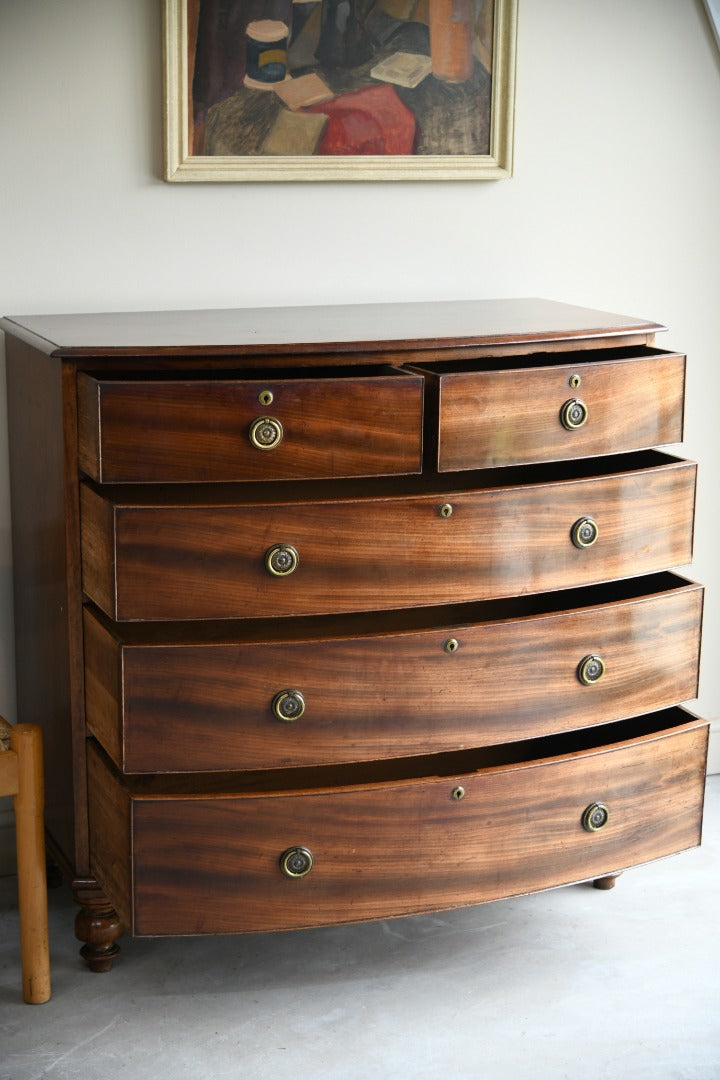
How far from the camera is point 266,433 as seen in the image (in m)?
1.94

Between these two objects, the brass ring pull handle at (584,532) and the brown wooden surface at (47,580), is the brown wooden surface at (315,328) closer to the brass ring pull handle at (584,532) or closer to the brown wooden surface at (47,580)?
the brown wooden surface at (47,580)

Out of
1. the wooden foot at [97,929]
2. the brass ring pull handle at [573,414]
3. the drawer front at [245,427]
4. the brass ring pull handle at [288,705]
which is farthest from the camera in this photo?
the wooden foot at [97,929]

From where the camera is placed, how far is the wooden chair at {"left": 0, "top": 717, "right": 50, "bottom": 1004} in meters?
2.08

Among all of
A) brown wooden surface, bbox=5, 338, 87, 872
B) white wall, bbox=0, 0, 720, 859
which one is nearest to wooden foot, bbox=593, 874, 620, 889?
white wall, bbox=0, 0, 720, 859

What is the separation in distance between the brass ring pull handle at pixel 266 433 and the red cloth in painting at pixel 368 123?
0.81 meters

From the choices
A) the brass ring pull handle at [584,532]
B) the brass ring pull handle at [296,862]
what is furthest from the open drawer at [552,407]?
the brass ring pull handle at [296,862]

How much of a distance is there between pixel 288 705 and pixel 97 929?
569 millimetres

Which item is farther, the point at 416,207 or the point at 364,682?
the point at 416,207

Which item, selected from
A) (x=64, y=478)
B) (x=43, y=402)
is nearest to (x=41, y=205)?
(x=43, y=402)

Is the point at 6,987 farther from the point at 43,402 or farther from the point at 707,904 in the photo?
the point at 707,904

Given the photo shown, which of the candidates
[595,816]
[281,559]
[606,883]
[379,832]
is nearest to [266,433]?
[281,559]

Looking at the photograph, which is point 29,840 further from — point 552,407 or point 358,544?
point 552,407

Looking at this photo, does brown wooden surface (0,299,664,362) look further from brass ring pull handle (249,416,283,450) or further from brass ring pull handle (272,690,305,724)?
brass ring pull handle (272,690,305,724)

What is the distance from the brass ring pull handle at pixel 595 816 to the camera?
2221 mm
